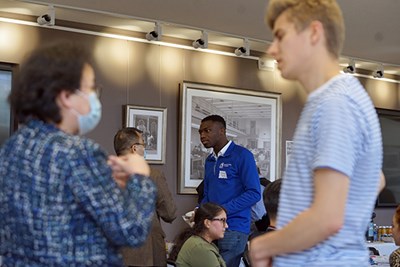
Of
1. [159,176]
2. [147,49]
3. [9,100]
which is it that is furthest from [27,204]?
[147,49]

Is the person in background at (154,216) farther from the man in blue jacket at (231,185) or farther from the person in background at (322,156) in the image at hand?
the person in background at (322,156)

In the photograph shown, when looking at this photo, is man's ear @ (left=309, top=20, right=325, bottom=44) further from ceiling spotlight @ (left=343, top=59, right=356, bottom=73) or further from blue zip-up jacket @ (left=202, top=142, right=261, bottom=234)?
ceiling spotlight @ (left=343, top=59, right=356, bottom=73)

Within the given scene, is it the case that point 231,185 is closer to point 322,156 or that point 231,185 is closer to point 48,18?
point 48,18

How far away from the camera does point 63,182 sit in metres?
1.45

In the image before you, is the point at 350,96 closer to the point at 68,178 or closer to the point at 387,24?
the point at 68,178

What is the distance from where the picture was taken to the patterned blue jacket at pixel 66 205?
145cm

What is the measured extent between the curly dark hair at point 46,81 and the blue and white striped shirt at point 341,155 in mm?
513

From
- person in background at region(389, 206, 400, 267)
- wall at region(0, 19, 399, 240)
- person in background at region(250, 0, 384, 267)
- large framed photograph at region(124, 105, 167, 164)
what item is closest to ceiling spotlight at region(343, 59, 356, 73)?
wall at region(0, 19, 399, 240)

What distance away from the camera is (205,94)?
20.8ft

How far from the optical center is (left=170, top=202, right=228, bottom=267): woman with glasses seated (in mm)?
4090

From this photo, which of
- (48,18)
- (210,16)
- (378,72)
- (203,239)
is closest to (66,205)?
(203,239)

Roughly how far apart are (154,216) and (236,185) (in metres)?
1.05

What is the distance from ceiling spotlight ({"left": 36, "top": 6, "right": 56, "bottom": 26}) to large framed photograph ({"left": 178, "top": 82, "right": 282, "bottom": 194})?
4.71 ft

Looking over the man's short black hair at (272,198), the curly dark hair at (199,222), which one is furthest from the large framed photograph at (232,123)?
the man's short black hair at (272,198)
